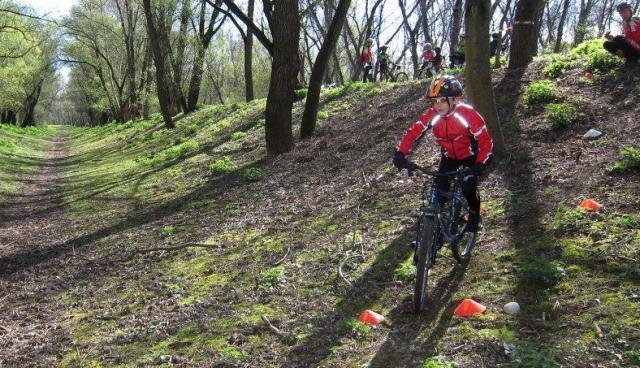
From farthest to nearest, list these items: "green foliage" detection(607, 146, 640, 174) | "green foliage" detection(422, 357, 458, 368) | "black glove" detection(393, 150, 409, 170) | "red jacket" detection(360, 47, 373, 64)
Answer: "red jacket" detection(360, 47, 373, 64)
"green foliage" detection(607, 146, 640, 174)
"black glove" detection(393, 150, 409, 170)
"green foliage" detection(422, 357, 458, 368)

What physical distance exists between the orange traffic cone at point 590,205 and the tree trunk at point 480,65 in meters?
2.11

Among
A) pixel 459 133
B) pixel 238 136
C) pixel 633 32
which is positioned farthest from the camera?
pixel 238 136

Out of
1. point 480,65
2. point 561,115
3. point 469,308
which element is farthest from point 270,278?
point 561,115

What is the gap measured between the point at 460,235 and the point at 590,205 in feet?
5.28

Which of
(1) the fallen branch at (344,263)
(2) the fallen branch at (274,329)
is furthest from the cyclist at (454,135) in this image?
(2) the fallen branch at (274,329)

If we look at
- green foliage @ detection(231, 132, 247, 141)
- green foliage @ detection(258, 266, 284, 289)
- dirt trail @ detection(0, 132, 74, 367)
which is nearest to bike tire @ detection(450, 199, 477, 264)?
green foliage @ detection(258, 266, 284, 289)

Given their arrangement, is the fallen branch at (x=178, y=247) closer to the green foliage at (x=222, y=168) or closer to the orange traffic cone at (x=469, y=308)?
the orange traffic cone at (x=469, y=308)

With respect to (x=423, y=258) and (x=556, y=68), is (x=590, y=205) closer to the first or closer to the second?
(x=423, y=258)

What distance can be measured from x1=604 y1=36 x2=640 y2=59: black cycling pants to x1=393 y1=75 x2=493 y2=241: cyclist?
19.1 feet

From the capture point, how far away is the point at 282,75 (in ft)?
Result: 37.1

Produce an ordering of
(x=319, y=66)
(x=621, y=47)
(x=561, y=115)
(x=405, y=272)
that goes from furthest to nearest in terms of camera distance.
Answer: (x=319, y=66), (x=621, y=47), (x=561, y=115), (x=405, y=272)

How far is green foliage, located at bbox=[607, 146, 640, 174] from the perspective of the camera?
6176 millimetres

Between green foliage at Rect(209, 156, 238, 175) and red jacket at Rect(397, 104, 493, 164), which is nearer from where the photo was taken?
red jacket at Rect(397, 104, 493, 164)

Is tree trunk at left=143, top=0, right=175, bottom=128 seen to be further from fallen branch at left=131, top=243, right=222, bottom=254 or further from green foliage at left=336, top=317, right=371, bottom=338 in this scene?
green foliage at left=336, top=317, right=371, bottom=338
